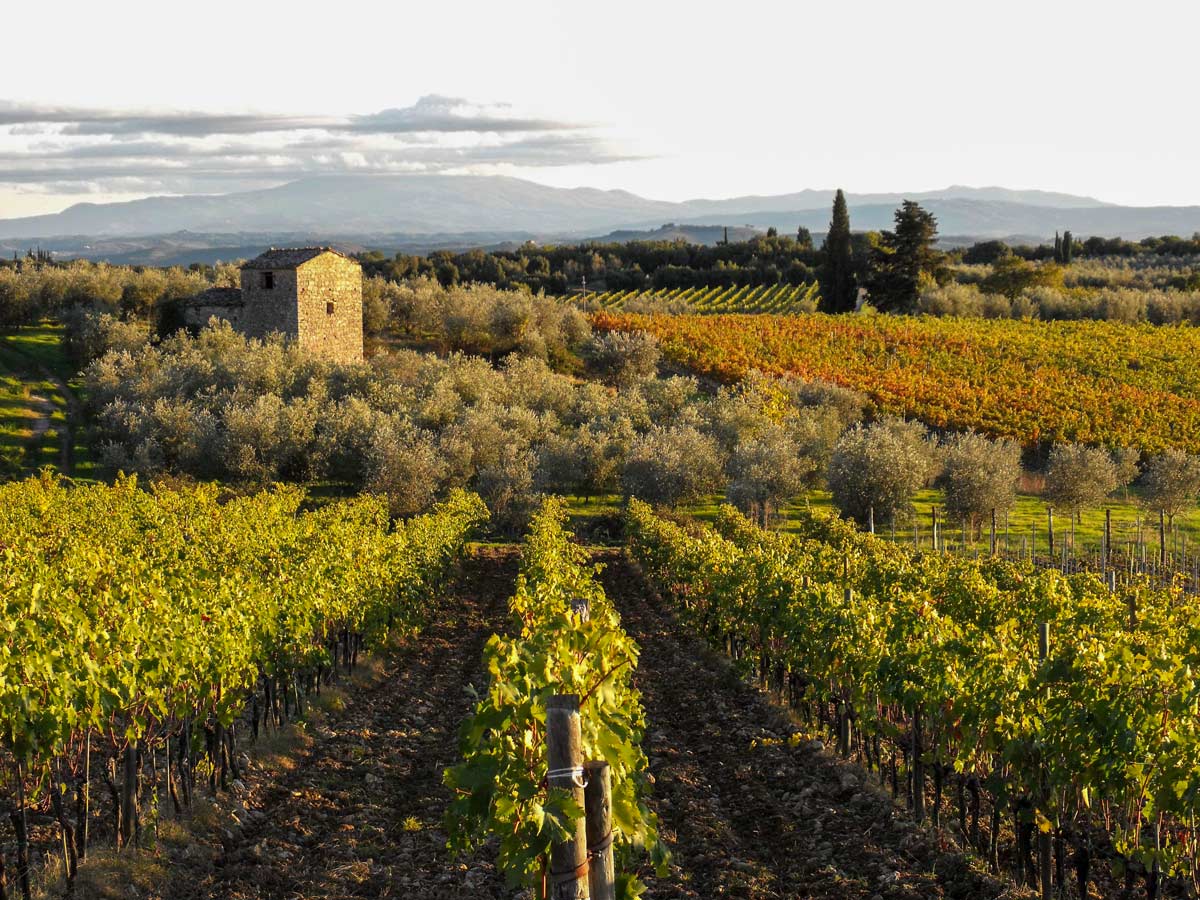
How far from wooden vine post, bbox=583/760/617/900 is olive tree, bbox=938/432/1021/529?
1268 inches

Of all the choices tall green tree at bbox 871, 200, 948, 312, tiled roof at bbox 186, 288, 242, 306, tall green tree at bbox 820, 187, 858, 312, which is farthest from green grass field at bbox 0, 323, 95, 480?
tall green tree at bbox 871, 200, 948, 312

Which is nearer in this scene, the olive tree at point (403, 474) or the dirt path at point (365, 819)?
the dirt path at point (365, 819)

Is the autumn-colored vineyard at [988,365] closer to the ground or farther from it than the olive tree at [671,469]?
farther from it

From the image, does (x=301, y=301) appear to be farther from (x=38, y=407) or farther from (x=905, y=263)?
(x=905, y=263)

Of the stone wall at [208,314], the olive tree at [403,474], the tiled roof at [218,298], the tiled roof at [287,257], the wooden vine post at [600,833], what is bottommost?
the olive tree at [403,474]

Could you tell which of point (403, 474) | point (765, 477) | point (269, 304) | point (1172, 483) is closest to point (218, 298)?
point (269, 304)

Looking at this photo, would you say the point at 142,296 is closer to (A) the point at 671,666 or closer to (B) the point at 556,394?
(B) the point at 556,394

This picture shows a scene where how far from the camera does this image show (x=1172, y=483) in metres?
37.4

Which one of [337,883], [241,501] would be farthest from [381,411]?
[337,883]

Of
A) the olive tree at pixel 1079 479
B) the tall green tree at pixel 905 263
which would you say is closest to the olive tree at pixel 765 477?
the olive tree at pixel 1079 479

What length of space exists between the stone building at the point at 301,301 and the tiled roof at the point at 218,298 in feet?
0.17

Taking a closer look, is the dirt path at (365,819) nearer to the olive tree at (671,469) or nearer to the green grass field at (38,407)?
the olive tree at (671,469)

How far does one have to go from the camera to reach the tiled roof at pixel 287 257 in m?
55.3

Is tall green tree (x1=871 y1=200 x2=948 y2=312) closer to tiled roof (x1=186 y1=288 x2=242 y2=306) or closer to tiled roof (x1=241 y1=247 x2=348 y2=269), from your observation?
tiled roof (x1=241 y1=247 x2=348 y2=269)
